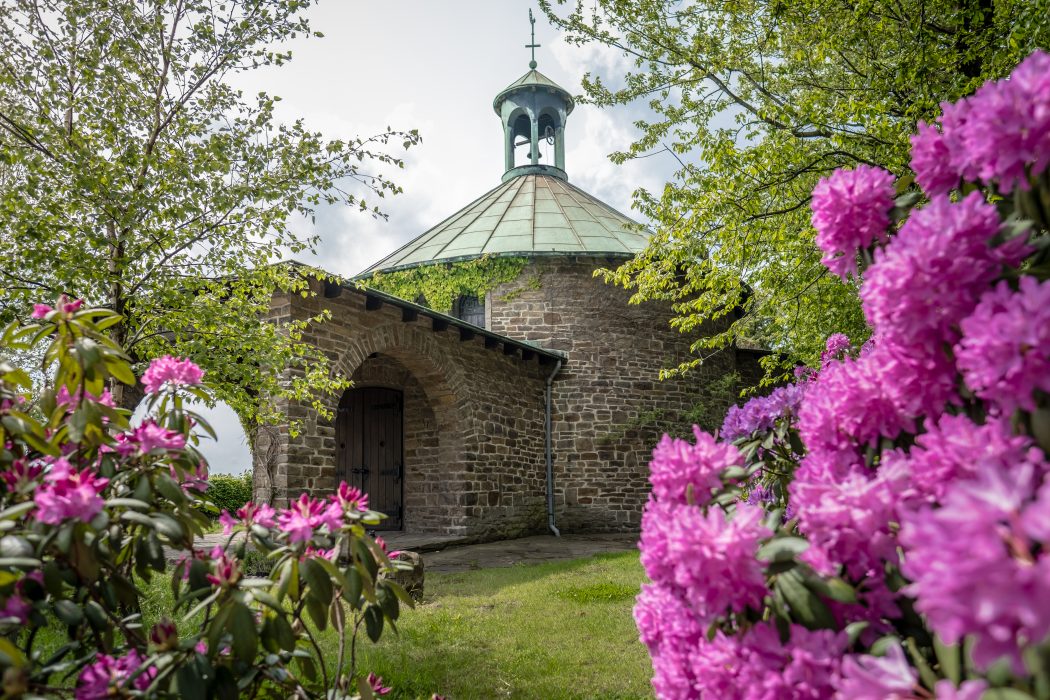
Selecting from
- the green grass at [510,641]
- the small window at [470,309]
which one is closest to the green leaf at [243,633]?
the green grass at [510,641]

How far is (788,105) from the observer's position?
6.48 m

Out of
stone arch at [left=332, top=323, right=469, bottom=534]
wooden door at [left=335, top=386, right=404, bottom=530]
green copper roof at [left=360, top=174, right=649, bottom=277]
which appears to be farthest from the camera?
green copper roof at [left=360, top=174, right=649, bottom=277]

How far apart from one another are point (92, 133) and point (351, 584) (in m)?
5.06

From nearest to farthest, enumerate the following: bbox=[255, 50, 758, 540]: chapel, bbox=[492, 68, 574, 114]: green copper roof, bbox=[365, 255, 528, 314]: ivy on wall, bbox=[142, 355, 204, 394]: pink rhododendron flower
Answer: bbox=[142, 355, 204, 394]: pink rhododendron flower < bbox=[255, 50, 758, 540]: chapel < bbox=[365, 255, 528, 314]: ivy on wall < bbox=[492, 68, 574, 114]: green copper roof

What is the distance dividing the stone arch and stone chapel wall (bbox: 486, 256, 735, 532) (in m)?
2.08

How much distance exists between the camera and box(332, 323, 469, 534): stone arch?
9086 millimetres

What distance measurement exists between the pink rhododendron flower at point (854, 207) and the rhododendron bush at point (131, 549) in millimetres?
1309

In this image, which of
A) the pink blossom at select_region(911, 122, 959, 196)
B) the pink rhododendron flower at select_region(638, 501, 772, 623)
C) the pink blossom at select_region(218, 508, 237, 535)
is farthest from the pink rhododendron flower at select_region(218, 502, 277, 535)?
the pink blossom at select_region(911, 122, 959, 196)

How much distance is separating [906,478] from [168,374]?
2017 millimetres

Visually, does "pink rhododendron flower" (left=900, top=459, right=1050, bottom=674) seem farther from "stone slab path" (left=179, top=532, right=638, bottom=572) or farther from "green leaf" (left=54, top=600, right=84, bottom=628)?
"stone slab path" (left=179, top=532, right=638, bottom=572)

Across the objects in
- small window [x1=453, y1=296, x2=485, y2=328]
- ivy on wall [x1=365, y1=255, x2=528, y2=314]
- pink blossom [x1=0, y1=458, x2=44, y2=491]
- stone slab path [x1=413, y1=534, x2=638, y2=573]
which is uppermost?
ivy on wall [x1=365, y1=255, x2=528, y2=314]

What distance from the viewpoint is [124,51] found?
552cm

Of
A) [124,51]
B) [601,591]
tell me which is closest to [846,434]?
[601,591]

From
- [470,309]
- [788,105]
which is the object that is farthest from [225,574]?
[470,309]
